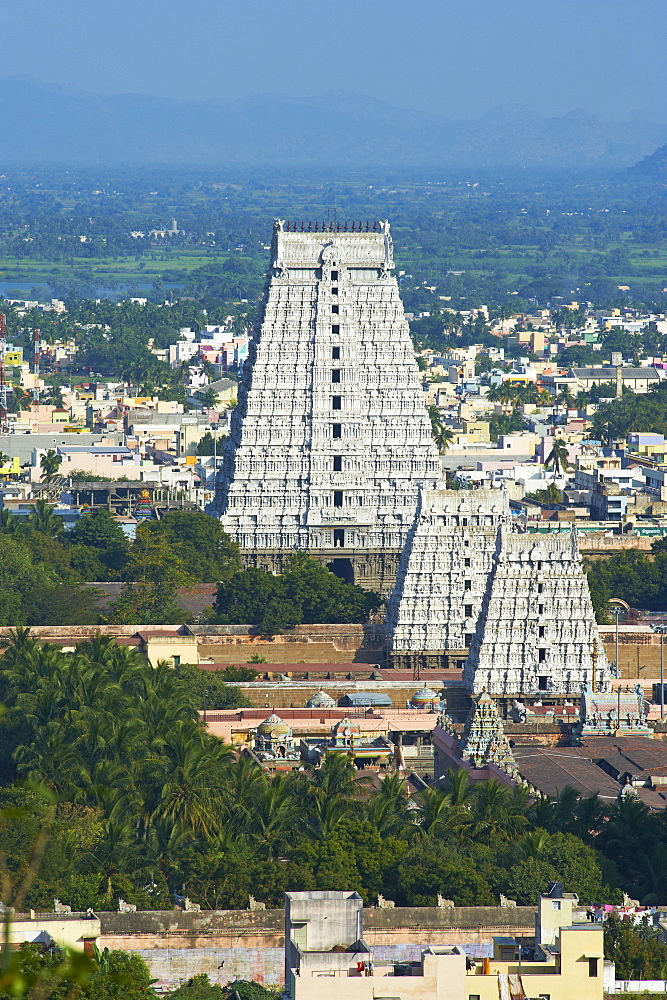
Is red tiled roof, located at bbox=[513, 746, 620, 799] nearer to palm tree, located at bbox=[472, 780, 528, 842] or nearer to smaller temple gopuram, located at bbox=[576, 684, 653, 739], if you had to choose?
smaller temple gopuram, located at bbox=[576, 684, 653, 739]

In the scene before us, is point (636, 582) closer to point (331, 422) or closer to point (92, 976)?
point (331, 422)

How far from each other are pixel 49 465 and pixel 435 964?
9283 centimetres

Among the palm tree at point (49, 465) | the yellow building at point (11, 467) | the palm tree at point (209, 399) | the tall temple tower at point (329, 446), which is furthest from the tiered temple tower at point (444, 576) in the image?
the palm tree at point (209, 399)

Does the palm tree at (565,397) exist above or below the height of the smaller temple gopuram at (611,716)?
above

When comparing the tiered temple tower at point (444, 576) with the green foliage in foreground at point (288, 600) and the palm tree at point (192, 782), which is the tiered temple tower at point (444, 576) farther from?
the palm tree at point (192, 782)

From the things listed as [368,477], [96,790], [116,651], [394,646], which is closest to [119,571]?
[368,477]

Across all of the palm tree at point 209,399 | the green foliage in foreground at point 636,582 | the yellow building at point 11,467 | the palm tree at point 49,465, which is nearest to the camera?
the green foliage in foreground at point 636,582

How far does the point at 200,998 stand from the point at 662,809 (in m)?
15.7

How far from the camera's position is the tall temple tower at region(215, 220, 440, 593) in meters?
103

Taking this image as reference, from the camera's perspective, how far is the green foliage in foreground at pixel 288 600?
8956 cm

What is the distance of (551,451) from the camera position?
141 meters

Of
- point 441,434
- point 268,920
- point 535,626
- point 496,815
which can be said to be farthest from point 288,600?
point 441,434

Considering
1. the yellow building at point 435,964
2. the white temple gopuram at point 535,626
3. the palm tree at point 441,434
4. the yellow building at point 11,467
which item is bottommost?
the yellow building at point 435,964

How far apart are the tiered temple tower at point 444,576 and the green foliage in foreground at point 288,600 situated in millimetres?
6244
